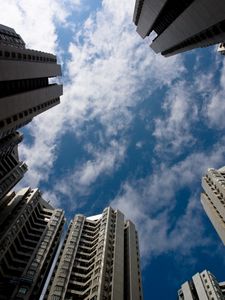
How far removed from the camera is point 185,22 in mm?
63344

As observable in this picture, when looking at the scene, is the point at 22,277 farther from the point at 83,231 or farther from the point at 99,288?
the point at 83,231

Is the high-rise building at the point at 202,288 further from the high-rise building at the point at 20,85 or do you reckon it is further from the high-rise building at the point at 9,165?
the high-rise building at the point at 20,85

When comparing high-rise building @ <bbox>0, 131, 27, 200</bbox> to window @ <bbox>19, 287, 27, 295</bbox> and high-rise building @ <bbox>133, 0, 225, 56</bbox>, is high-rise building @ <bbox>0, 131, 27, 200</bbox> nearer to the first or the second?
window @ <bbox>19, 287, 27, 295</bbox>

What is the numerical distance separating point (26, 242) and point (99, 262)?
1005 inches

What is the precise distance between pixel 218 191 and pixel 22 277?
242 ft

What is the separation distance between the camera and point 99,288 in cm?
7594

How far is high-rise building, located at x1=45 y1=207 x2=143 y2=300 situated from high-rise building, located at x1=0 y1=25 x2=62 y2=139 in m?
41.3

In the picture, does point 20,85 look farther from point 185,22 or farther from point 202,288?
point 202,288

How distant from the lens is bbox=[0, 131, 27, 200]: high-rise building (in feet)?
294

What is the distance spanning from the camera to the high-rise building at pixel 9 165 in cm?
8950

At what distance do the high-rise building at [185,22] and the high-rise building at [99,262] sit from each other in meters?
60.3

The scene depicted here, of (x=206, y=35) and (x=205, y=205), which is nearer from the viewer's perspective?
(x=206, y=35)

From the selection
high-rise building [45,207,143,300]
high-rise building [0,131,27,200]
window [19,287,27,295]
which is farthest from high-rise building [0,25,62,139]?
high-rise building [45,207,143,300]

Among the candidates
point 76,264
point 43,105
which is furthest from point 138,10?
point 76,264
